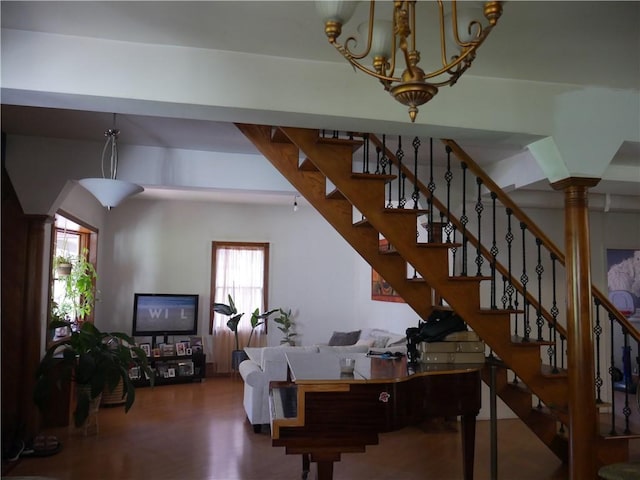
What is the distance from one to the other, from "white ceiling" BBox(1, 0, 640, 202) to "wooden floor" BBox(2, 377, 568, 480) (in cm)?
276

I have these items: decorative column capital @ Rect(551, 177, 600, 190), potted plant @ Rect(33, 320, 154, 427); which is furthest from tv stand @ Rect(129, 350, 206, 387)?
decorative column capital @ Rect(551, 177, 600, 190)

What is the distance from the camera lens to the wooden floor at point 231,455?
13.7 ft

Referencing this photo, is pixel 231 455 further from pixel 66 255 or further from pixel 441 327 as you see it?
pixel 66 255

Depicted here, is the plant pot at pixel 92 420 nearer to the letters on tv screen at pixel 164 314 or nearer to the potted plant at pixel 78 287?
the potted plant at pixel 78 287

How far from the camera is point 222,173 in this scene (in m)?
5.43

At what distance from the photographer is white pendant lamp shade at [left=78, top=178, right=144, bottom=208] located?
4.22 meters

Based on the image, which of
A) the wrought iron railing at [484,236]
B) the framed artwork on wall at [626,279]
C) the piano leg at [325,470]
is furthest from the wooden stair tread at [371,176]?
the framed artwork on wall at [626,279]

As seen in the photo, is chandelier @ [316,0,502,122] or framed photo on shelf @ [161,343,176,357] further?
framed photo on shelf @ [161,343,176,357]

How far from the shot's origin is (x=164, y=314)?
27.6ft

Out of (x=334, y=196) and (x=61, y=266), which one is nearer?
(x=334, y=196)

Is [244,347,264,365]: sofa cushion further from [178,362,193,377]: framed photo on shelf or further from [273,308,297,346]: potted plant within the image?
[273,308,297,346]: potted plant

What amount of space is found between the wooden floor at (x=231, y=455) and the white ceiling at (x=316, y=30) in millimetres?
2757

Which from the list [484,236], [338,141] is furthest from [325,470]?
[484,236]

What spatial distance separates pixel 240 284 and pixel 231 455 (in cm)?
462
